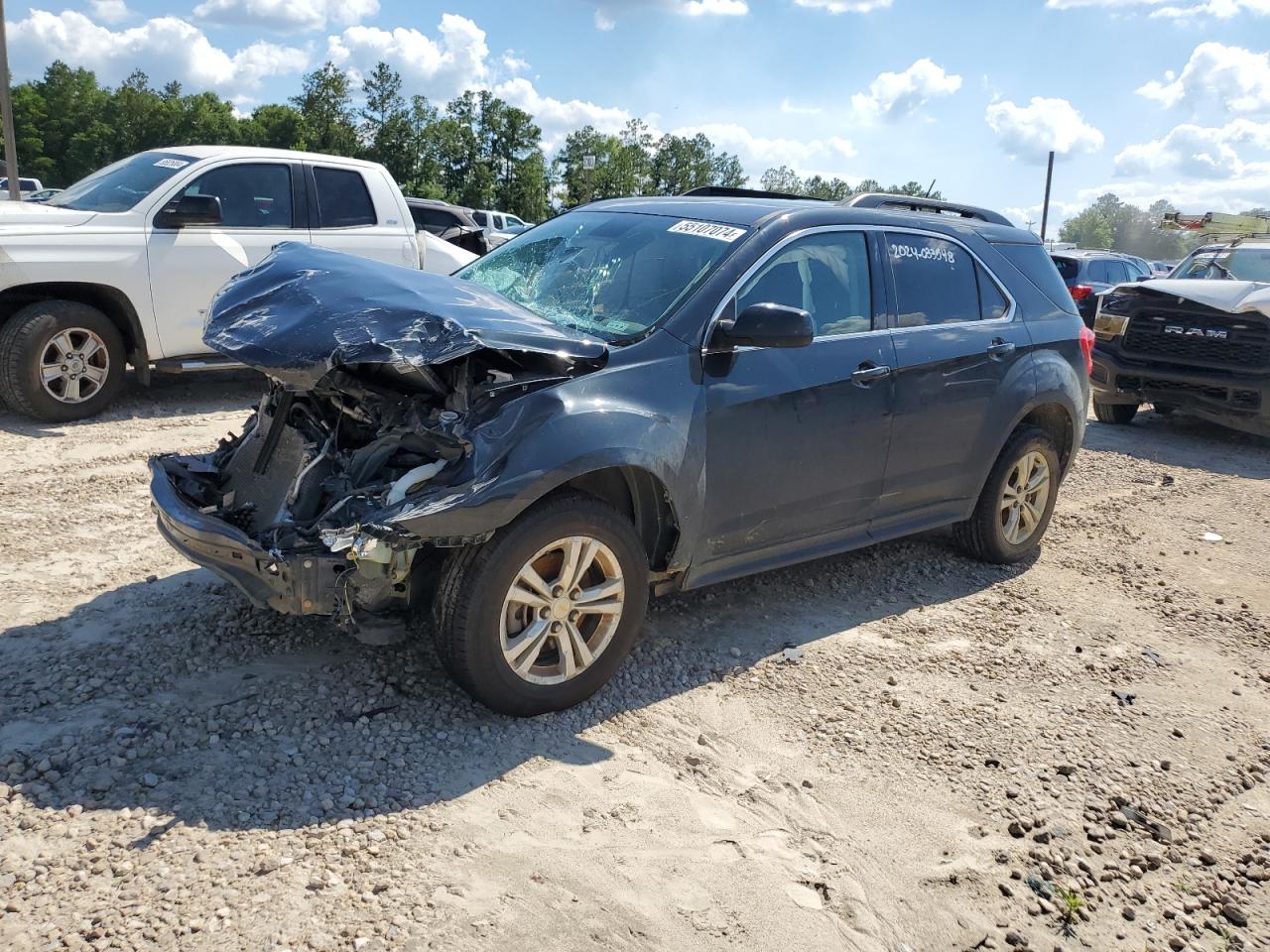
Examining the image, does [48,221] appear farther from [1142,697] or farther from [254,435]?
[1142,697]

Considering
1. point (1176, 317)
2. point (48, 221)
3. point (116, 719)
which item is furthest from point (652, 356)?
point (1176, 317)

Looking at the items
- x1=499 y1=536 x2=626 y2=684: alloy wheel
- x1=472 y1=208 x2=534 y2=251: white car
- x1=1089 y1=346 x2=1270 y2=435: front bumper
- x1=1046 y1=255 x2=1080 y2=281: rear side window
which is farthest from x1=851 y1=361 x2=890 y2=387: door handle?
x1=472 y1=208 x2=534 y2=251: white car

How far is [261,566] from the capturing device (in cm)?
335

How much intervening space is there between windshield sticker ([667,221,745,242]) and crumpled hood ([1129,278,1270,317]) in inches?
281

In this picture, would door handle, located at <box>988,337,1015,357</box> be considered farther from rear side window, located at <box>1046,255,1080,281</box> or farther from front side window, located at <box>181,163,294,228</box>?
rear side window, located at <box>1046,255,1080,281</box>

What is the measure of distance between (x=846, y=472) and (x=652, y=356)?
1.20m

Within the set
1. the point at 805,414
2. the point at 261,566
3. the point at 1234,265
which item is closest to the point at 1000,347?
the point at 805,414

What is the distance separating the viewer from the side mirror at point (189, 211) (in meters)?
7.61

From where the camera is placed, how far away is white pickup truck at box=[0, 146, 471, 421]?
711 centimetres

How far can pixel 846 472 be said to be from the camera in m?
4.58

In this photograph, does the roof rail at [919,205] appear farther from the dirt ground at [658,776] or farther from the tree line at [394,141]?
the tree line at [394,141]

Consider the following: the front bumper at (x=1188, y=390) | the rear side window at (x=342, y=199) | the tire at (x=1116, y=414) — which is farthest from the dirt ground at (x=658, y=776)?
the tire at (x=1116, y=414)

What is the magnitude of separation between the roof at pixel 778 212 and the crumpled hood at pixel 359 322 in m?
1.11

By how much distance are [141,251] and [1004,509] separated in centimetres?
631
